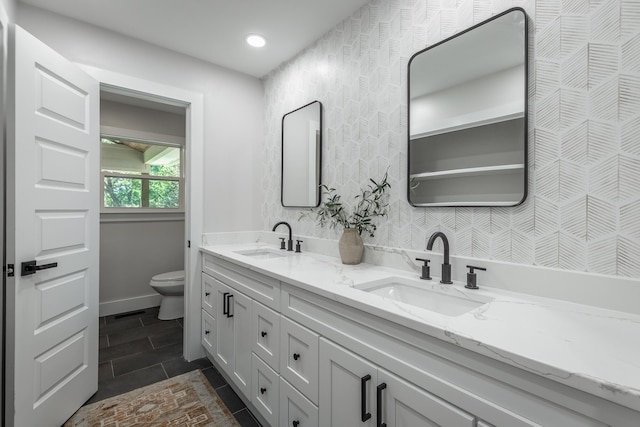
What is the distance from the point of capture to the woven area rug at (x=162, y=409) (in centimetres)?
165

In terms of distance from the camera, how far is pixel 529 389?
63cm

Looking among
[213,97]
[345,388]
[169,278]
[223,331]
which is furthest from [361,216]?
[169,278]

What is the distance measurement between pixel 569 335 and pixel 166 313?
3.41 meters

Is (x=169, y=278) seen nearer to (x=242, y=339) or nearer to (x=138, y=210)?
(x=138, y=210)

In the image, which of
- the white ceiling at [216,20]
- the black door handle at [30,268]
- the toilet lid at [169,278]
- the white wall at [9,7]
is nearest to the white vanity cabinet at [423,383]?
the black door handle at [30,268]

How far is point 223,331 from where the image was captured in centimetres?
198

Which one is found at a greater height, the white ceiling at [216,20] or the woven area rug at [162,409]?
the white ceiling at [216,20]

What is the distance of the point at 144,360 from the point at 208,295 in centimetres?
77

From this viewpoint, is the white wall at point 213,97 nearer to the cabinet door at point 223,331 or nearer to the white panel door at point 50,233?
the white panel door at point 50,233

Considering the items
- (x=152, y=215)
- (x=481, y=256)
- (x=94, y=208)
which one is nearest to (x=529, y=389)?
(x=481, y=256)

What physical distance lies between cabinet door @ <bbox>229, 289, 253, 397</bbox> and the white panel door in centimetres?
91

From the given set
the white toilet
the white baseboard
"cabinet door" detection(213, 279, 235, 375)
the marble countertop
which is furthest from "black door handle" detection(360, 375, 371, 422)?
the white baseboard

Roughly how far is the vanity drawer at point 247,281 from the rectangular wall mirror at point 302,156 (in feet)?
2.28

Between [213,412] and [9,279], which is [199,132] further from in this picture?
[213,412]
